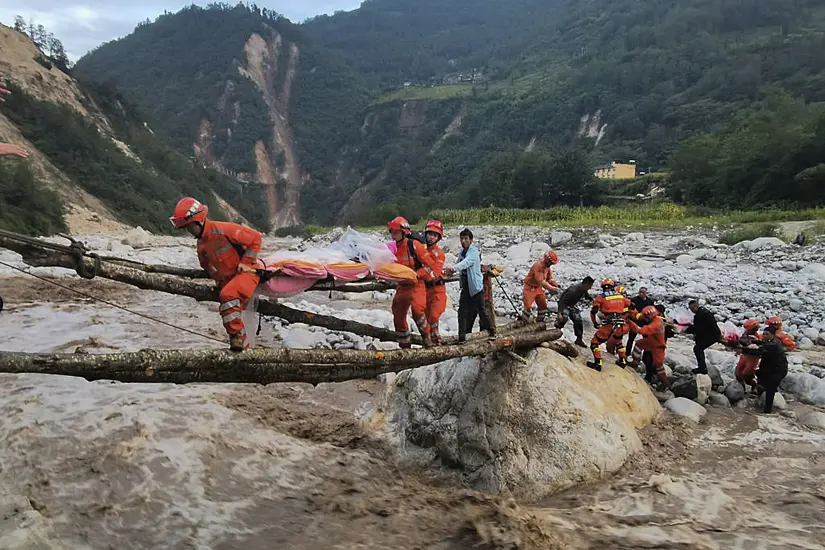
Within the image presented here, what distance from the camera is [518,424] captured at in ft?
18.9

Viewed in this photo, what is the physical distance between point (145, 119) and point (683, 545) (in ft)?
247

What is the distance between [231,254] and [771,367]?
6631 mm

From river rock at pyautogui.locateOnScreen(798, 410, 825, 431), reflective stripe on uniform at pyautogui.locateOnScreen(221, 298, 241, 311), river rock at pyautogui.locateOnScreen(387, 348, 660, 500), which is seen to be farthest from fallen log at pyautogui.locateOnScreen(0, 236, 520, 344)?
river rock at pyautogui.locateOnScreen(798, 410, 825, 431)

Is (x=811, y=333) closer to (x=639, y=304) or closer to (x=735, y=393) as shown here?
(x=735, y=393)

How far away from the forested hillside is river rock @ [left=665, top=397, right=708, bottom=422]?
84.0 feet

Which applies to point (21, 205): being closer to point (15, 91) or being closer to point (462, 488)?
point (15, 91)

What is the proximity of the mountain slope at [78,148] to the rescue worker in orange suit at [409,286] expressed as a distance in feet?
108

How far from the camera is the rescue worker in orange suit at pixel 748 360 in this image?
25.5 ft

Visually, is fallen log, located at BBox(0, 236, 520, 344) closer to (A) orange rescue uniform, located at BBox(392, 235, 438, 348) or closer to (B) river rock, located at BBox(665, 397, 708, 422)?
(A) orange rescue uniform, located at BBox(392, 235, 438, 348)

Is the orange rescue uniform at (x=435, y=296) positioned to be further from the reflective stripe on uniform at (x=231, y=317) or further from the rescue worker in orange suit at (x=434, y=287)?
the reflective stripe on uniform at (x=231, y=317)

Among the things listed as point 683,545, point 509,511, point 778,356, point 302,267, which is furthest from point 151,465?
point 778,356

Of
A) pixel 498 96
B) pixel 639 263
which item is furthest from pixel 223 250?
pixel 498 96

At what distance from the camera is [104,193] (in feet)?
141

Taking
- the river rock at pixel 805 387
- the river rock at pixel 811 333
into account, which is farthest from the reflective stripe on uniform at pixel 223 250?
the river rock at pixel 811 333
